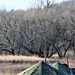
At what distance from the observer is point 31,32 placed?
48188 mm

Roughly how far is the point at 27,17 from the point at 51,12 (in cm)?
344

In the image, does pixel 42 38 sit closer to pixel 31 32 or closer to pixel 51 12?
pixel 31 32

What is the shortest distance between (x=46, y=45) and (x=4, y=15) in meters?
7.21

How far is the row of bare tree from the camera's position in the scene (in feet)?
155

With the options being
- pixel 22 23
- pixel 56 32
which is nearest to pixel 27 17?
pixel 22 23

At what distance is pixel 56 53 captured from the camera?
167ft

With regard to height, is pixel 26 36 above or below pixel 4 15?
below

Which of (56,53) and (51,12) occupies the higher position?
(51,12)

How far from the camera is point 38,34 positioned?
4788cm

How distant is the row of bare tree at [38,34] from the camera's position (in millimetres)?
47094

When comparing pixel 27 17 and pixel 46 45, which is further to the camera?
pixel 27 17

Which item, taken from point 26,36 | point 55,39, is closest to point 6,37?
point 26,36

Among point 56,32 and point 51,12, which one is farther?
point 51,12

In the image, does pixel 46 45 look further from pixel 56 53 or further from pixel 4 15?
pixel 4 15
